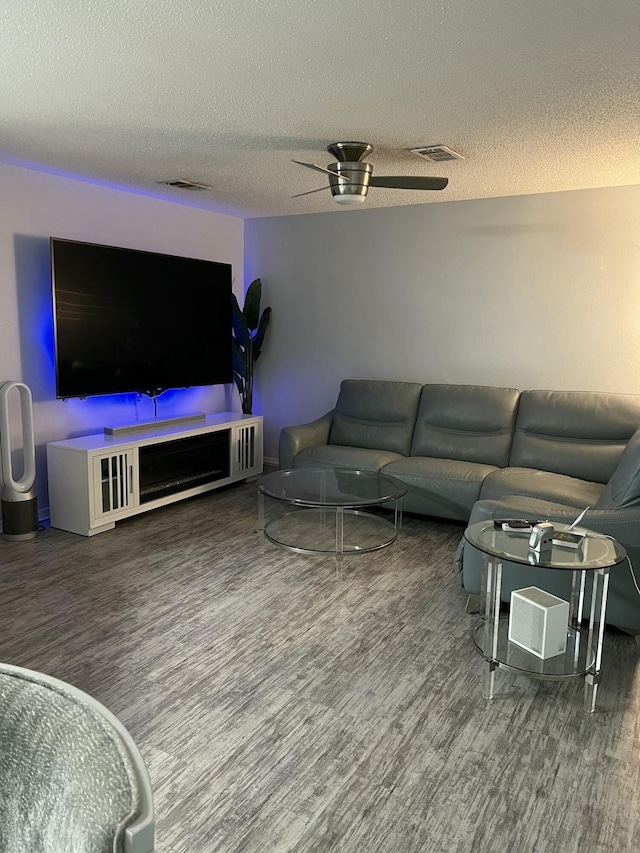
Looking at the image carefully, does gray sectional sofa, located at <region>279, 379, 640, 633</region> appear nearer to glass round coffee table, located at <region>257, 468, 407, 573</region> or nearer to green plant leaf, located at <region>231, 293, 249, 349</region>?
glass round coffee table, located at <region>257, 468, 407, 573</region>

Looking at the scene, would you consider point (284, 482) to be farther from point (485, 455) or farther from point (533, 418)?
point (533, 418)

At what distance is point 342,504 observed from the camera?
11.8 feet

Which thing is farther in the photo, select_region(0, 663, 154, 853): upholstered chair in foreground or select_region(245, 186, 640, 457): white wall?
select_region(245, 186, 640, 457): white wall

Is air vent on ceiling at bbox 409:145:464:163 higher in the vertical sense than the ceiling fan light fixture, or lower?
higher

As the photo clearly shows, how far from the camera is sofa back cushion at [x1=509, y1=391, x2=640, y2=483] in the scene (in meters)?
4.18

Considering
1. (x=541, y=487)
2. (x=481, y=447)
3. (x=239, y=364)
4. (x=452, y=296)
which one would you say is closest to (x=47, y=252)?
(x=239, y=364)

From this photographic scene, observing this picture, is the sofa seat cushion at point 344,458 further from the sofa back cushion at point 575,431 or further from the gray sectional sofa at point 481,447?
the sofa back cushion at point 575,431

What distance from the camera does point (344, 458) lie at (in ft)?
15.5

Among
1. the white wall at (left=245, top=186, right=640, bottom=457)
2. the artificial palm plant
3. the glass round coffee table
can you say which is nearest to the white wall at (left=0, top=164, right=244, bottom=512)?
the artificial palm plant

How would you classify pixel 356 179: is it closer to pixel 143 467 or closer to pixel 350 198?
pixel 350 198

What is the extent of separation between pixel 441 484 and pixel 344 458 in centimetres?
78

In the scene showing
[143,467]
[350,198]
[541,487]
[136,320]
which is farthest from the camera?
[136,320]

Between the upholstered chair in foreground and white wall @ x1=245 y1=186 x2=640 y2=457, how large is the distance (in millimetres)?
4504

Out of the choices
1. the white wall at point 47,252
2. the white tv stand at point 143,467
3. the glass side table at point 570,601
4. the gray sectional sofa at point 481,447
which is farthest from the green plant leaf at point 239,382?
the glass side table at point 570,601
